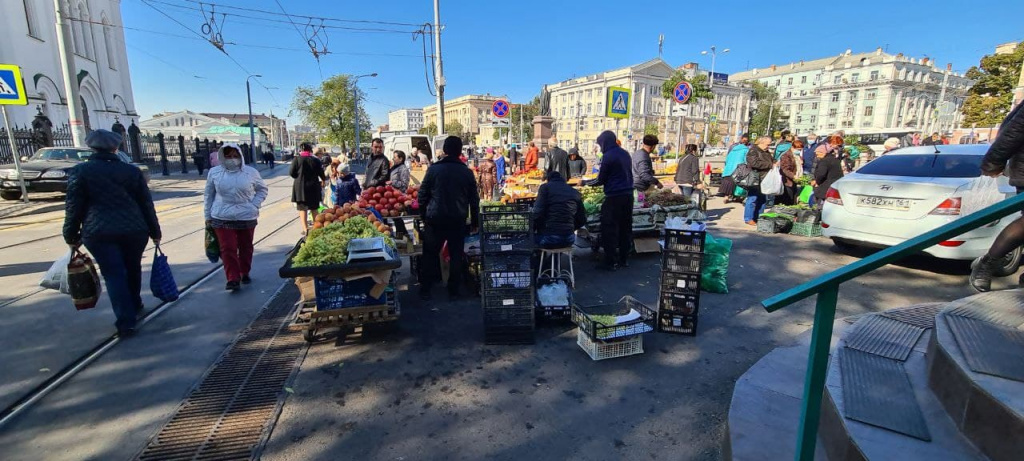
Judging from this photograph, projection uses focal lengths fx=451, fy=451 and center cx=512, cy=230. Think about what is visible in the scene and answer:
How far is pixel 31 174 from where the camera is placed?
13430mm

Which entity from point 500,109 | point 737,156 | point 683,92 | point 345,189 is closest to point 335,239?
point 345,189

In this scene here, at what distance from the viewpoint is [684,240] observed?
423 centimetres

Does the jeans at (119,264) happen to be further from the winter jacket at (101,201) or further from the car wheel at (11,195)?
the car wheel at (11,195)

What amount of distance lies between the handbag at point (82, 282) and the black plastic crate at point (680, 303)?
541cm

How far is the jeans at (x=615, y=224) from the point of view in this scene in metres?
6.21

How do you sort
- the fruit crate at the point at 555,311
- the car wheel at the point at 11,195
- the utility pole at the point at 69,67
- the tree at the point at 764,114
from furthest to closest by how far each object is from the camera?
the tree at the point at 764,114 → the car wheel at the point at 11,195 → the utility pole at the point at 69,67 → the fruit crate at the point at 555,311

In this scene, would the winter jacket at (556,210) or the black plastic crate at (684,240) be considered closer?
the black plastic crate at (684,240)

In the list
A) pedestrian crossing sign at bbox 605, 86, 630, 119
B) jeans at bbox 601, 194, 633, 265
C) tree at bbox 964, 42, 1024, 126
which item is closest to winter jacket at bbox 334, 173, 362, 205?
jeans at bbox 601, 194, 633, 265

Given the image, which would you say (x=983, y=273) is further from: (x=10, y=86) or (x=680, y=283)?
(x=10, y=86)

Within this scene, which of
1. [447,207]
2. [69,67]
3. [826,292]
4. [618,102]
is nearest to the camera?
[826,292]

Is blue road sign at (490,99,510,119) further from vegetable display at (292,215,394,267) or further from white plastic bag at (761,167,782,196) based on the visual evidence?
vegetable display at (292,215,394,267)

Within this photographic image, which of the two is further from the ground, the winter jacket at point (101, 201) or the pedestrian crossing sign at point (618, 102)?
the pedestrian crossing sign at point (618, 102)

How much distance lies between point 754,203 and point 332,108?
4973 centimetres

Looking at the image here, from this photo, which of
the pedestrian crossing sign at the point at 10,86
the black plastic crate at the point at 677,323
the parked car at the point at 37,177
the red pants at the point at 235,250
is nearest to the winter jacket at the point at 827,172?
the black plastic crate at the point at 677,323
